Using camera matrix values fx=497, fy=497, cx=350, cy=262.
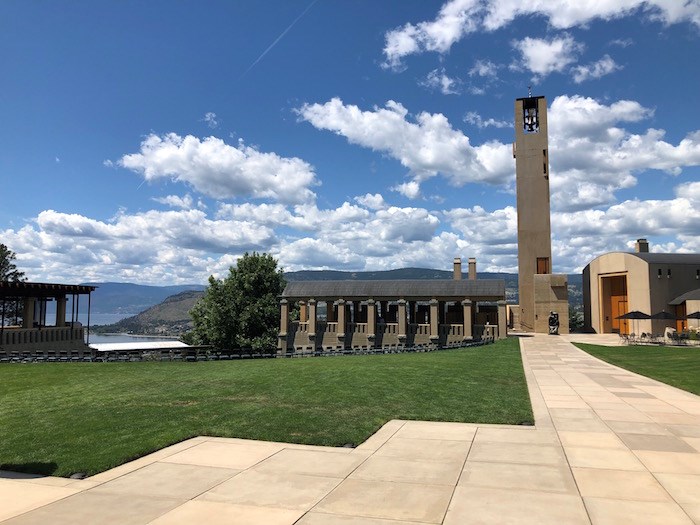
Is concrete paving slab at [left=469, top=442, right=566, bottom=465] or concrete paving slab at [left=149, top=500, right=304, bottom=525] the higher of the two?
concrete paving slab at [left=469, top=442, right=566, bottom=465]

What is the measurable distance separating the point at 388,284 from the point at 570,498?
39.6 metres

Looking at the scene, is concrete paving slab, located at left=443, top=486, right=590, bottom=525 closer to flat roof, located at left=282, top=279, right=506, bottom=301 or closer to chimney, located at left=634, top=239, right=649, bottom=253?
flat roof, located at left=282, top=279, right=506, bottom=301

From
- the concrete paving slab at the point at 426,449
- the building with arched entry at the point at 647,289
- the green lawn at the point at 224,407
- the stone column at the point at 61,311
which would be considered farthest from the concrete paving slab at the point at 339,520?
the building with arched entry at the point at 647,289

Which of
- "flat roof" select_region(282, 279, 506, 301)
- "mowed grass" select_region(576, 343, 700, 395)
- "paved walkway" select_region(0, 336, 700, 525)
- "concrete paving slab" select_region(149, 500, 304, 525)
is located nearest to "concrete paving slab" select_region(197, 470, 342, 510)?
"paved walkway" select_region(0, 336, 700, 525)

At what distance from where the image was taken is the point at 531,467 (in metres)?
7.68

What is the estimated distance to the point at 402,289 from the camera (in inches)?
1763

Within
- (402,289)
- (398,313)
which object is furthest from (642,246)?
(398,313)

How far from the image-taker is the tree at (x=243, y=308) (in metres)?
52.2

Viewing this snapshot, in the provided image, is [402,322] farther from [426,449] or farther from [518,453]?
[518,453]

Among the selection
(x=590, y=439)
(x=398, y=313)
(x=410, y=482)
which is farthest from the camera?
(x=398, y=313)

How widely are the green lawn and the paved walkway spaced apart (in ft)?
2.20

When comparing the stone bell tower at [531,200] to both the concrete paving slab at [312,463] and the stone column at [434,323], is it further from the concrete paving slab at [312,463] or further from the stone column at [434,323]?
the concrete paving slab at [312,463]

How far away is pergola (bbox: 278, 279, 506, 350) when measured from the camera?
41.1 m

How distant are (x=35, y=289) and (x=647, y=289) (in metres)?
50.3
